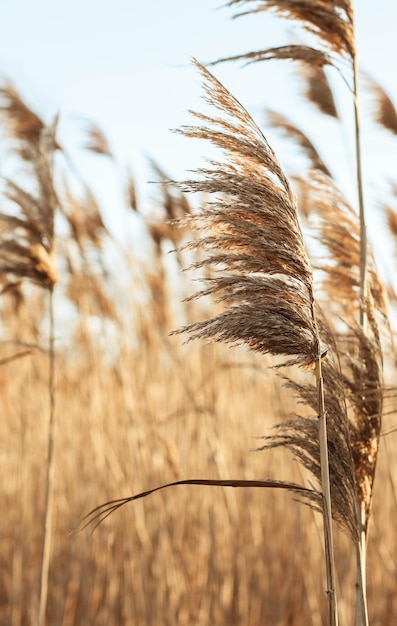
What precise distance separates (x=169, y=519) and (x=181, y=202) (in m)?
1.51

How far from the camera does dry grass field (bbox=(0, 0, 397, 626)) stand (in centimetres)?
152

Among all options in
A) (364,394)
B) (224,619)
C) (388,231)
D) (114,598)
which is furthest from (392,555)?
(364,394)

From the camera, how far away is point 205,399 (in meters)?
4.80

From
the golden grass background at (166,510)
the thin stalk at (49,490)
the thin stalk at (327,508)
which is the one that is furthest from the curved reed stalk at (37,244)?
the thin stalk at (327,508)

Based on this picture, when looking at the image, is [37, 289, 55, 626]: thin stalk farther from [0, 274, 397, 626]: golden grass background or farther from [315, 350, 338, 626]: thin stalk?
[315, 350, 338, 626]: thin stalk

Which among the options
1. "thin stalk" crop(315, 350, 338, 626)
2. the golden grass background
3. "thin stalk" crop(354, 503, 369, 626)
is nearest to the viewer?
"thin stalk" crop(315, 350, 338, 626)

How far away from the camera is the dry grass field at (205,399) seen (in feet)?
4.99

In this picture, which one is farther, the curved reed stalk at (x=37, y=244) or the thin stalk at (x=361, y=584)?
the curved reed stalk at (x=37, y=244)

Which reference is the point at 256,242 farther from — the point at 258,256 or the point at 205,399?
the point at 205,399

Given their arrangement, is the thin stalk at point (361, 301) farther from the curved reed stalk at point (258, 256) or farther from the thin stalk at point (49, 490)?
the thin stalk at point (49, 490)

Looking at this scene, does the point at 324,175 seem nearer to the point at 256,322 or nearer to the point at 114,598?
the point at 256,322

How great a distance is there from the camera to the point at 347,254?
2.36 metres

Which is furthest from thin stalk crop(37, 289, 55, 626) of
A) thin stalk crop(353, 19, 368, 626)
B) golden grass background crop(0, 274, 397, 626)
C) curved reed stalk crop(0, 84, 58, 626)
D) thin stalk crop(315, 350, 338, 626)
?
thin stalk crop(315, 350, 338, 626)

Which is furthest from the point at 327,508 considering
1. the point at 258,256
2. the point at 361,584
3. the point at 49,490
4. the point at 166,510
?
the point at 166,510
